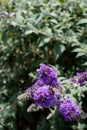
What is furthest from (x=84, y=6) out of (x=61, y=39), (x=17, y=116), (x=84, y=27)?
(x=17, y=116)

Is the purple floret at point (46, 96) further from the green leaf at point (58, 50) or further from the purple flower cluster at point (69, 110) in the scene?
the green leaf at point (58, 50)

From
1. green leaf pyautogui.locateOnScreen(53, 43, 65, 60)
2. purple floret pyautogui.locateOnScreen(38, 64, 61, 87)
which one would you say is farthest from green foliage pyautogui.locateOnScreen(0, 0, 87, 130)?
purple floret pyautogui.locateOnScreen(38, 64, 61, 87)

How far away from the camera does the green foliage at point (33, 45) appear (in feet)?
8.89

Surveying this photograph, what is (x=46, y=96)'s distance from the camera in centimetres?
188

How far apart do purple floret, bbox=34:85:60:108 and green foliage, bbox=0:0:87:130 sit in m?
0.60

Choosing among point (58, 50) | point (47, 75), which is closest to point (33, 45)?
point (58, 50)

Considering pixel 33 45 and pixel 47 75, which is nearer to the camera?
pixel 47 75

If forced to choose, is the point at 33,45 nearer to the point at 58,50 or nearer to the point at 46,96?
the point at 58,50

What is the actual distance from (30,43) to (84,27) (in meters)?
0.42

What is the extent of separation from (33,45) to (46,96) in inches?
43.1

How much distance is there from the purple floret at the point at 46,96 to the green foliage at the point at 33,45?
60 cm

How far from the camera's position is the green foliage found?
2708 mm

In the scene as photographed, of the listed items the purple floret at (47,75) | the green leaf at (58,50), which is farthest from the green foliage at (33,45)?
the purple floret at (47,75)

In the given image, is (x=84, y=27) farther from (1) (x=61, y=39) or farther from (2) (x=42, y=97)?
(2) (x=42, y=97)
